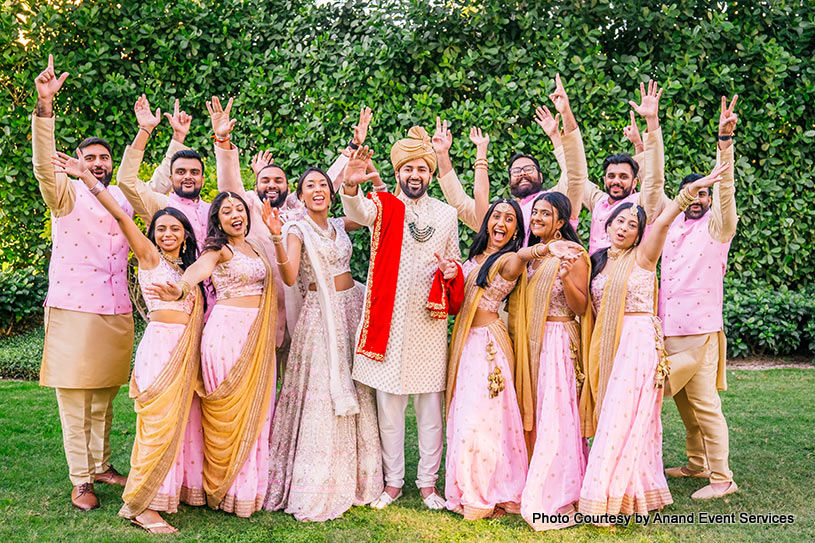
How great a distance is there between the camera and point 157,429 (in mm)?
4137

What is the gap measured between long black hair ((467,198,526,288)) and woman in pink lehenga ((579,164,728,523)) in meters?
0.55

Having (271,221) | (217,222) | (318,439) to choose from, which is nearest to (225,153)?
(217,222)

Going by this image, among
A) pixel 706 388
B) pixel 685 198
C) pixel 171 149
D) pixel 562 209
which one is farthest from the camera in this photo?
pixel 171 149

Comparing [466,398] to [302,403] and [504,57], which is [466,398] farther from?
[504,57]

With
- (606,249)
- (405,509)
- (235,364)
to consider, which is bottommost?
(405,509)

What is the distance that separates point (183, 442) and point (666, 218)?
3.21m

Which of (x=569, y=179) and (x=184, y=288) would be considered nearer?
(x=184, y=288)

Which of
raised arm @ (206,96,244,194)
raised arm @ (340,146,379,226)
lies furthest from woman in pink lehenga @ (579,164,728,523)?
raised arm @ (206,96,244,194)

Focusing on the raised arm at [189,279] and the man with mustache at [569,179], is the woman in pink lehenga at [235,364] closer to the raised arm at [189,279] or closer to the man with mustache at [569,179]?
the raised arm at [189,279]

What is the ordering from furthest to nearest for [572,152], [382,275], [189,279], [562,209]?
[572,152] → [382,275] → [562,209] → [189,279]

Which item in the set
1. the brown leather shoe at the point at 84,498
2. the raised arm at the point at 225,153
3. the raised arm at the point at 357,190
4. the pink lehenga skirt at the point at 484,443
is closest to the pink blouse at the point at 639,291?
the pink lehenga skirt at the point at 484,443

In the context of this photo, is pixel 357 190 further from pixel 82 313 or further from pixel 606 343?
pixel 82 313

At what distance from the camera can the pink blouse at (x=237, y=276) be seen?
447cm

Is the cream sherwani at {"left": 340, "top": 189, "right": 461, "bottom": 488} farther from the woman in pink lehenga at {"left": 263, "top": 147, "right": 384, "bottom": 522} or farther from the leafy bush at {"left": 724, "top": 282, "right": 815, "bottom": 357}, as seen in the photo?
the leafy bush at {"left": 724, "top": 282, "right": 815, "bottom": 357}
